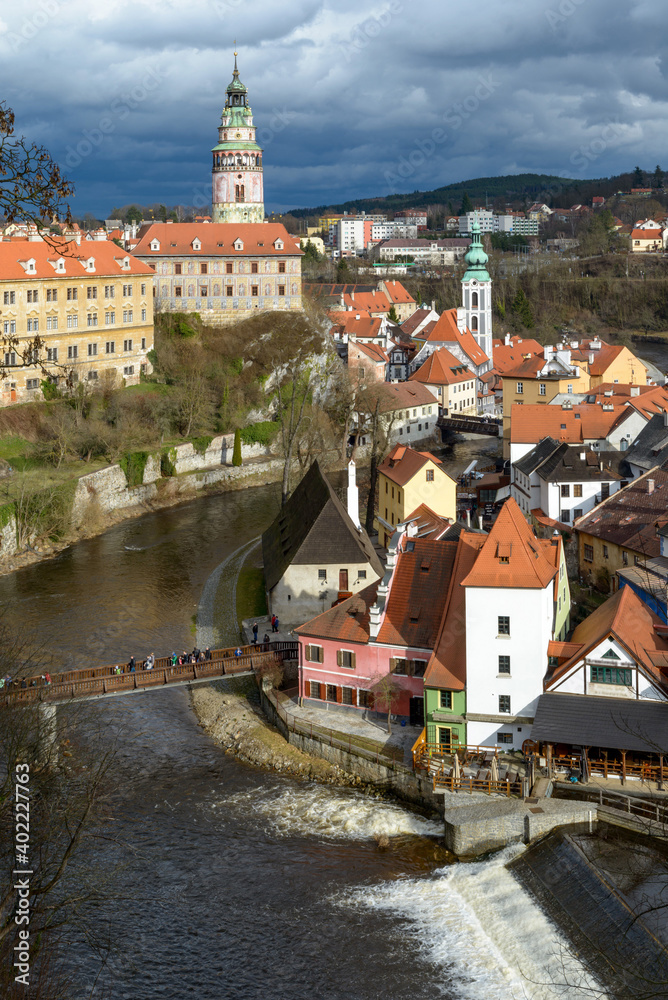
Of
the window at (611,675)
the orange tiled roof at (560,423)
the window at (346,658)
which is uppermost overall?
the orange tiled roof at (560,423)

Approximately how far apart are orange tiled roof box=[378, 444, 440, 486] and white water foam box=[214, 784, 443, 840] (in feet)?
59.6

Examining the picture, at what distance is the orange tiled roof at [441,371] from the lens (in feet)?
278

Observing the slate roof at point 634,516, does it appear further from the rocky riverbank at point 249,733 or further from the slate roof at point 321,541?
the rocky riverbank at point 249,733

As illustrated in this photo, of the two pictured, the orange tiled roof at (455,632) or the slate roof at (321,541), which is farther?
the slate roof at (321,541)

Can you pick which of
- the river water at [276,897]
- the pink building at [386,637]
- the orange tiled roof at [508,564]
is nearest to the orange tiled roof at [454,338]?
the pink building at [386,637]

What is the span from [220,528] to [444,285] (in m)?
98.8

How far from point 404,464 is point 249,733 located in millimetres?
17747

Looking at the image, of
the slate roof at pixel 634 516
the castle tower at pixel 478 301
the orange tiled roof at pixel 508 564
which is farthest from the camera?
the castle tower at pixel 478 301

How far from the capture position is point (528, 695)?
94.3 feet

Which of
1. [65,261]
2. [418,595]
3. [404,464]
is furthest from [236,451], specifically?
[418,595]

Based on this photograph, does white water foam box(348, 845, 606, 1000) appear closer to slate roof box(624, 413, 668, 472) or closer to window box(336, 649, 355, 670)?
window box(336, 649, 355, 670)

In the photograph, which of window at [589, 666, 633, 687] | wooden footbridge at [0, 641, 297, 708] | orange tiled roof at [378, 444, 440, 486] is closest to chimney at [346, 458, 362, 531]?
orange tiled roof at [378, 444, 440, 486]

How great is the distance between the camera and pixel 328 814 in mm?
27625

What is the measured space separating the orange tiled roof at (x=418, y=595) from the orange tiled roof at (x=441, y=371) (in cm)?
5230
